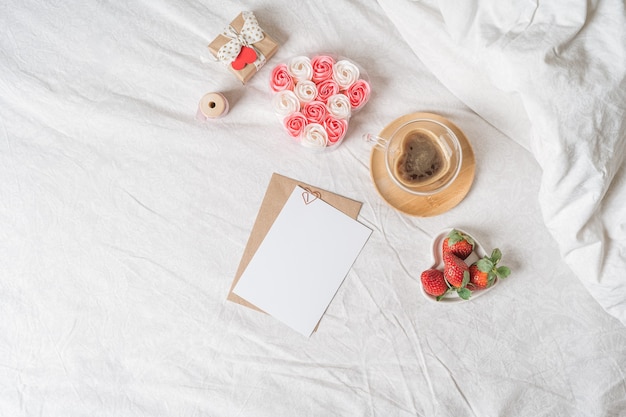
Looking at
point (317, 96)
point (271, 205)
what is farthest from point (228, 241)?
point (317, 96)

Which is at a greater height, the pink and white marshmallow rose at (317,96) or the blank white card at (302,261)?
the pink and white marshmallow rose at (317,96)

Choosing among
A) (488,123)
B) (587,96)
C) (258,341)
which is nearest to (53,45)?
(258,341)

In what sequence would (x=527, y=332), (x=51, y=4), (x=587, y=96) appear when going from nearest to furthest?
1. (x=587, y=96)
2. (x=527, y=332)
3. (x=51, y=4)

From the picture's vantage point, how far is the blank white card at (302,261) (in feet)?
2.69

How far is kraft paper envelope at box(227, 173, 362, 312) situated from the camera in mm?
833

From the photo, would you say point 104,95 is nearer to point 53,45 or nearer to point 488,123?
point 53,45

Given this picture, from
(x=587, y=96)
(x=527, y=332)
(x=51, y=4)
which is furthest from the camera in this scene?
(x=51, y=4)

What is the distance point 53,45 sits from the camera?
0.89 meters

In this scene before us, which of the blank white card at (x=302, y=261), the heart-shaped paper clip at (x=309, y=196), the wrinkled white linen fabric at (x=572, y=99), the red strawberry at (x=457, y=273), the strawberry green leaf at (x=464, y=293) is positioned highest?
the wrinkled white linen fabric at (x=572, y=99)

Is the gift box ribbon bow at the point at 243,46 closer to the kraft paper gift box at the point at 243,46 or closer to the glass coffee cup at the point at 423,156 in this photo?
the kraft paper gift box at the point at 243,46

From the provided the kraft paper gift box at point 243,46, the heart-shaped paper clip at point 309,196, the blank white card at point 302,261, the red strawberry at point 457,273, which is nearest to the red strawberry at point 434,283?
the red strawberry at point 457,273

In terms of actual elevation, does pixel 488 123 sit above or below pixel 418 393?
above

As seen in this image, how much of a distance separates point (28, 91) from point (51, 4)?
195 mm

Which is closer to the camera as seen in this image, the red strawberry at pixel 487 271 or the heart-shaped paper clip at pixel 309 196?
the red strawberry at pixel 487 271
